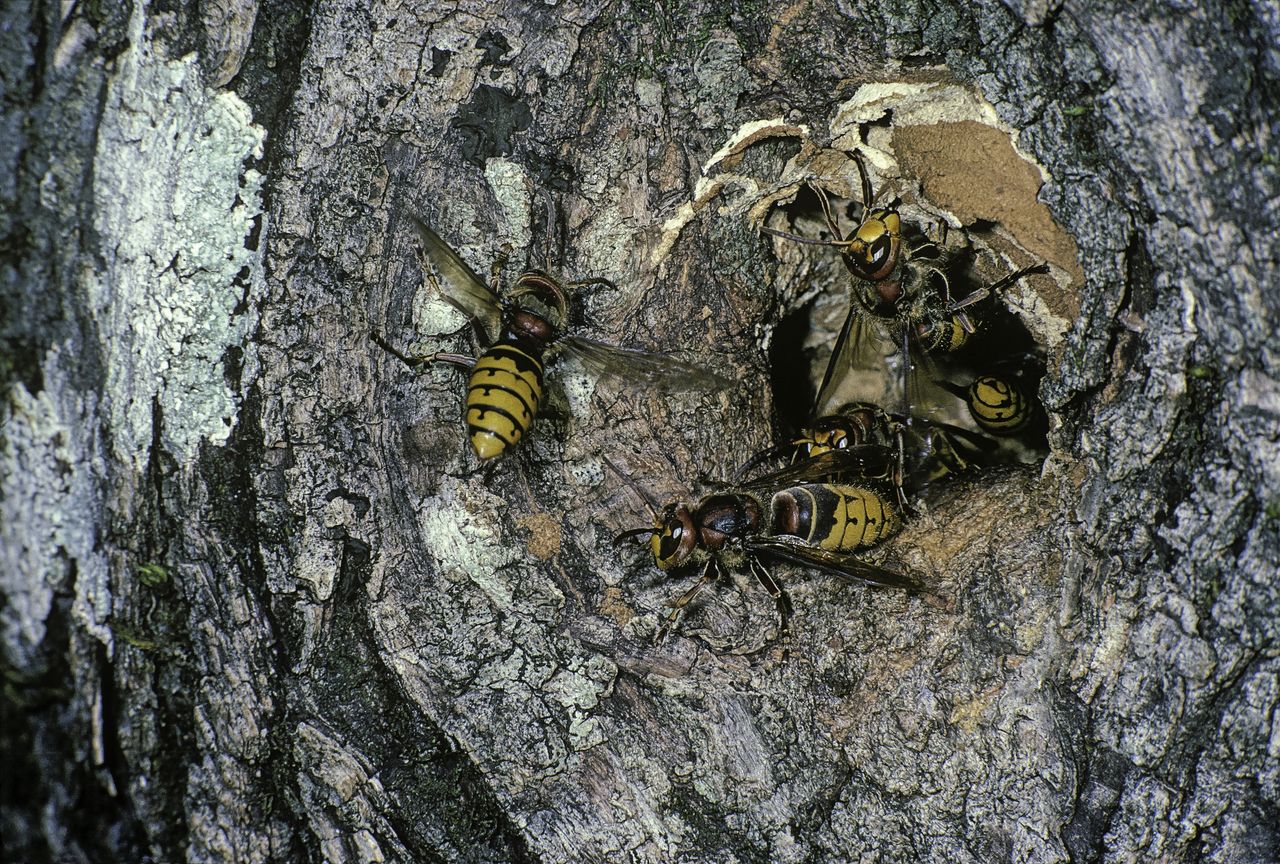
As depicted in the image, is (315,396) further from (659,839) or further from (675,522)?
(659,839)

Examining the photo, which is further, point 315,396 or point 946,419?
point 946,419

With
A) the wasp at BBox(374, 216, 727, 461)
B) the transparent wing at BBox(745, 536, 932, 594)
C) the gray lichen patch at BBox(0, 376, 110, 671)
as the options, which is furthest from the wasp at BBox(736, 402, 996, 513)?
the gray lichen patch at BBox(0, 376, 110, 671)

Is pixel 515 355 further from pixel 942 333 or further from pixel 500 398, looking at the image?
pixel 942 333

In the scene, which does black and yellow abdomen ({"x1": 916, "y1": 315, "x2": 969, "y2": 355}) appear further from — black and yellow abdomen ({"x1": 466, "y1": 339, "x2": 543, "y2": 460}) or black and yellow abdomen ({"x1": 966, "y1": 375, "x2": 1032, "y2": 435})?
black and yellow abdomen ({"x1": 466, "y1": 339, "x2": 543, "y2": 460})

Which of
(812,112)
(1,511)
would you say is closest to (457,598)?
(1,511)

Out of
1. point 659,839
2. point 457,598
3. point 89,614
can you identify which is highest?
point 89,614

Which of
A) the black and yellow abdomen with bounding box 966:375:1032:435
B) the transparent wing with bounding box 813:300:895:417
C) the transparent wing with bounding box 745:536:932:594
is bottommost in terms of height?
the transparent wing with bounding box 745:536:932:594
